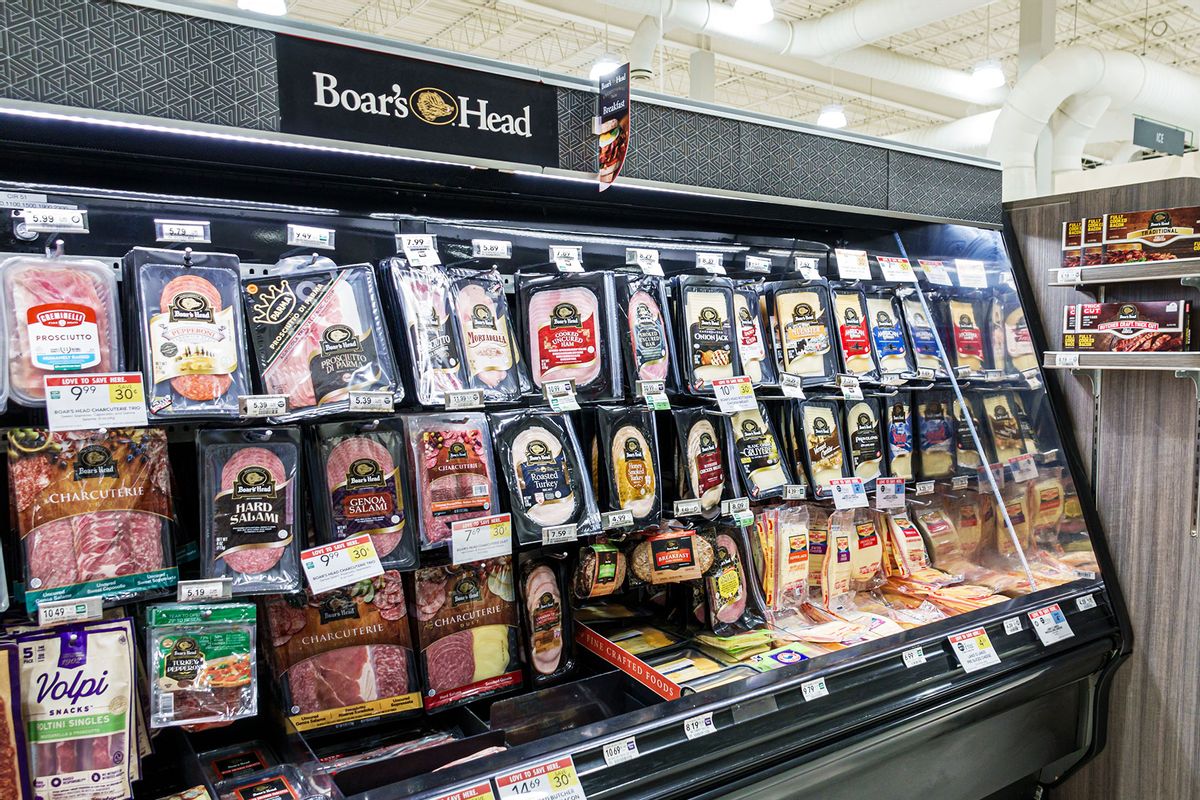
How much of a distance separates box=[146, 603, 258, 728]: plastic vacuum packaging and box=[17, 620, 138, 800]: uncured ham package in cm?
6

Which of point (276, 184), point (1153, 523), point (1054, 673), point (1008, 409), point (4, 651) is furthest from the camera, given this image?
point (1008, 409)

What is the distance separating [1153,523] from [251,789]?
2.80m

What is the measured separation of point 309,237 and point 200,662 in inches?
39.0

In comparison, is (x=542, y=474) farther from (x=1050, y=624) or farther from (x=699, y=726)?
(x=1050, y=624)

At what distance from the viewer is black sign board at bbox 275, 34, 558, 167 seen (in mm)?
1679

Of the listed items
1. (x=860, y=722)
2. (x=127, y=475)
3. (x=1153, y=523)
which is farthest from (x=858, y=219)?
(x=127, y=475)

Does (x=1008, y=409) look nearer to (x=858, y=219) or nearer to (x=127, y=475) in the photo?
(x=858, y=219)

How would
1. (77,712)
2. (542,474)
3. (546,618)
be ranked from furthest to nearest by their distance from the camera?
(546,618)
(542,474)
(77,712)

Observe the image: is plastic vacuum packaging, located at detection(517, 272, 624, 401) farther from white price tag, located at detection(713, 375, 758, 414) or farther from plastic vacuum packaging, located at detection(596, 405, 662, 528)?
white price tag, located at detection(713, 375, 758, 414)

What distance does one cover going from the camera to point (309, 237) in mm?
1991

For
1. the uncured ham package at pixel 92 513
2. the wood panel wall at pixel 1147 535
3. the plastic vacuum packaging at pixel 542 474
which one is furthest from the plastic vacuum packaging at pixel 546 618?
the wood panel wall at pixel 1147 535

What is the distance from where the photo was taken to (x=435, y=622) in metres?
2.05

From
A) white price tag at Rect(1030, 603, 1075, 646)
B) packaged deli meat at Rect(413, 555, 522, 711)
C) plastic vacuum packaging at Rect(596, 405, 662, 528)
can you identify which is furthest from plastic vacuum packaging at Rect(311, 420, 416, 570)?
white price tag at Rect(1030, 603, 1075, 646)

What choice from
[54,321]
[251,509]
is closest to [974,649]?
[251,509]
